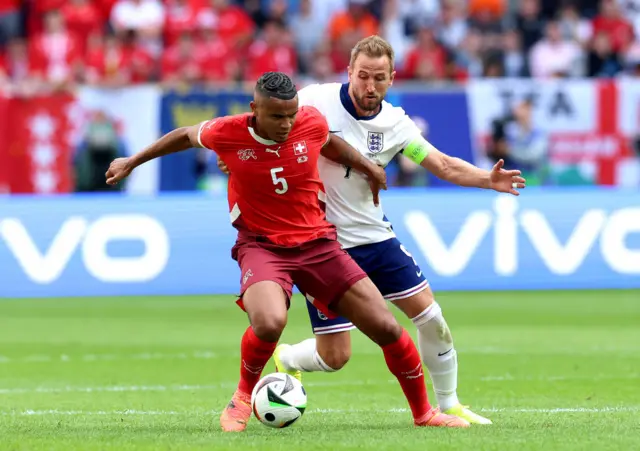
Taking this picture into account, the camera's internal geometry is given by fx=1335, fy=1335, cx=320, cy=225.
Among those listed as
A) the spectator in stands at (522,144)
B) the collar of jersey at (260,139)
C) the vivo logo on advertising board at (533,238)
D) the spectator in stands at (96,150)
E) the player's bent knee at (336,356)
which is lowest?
the vivo logo on advertising board at (533,238)

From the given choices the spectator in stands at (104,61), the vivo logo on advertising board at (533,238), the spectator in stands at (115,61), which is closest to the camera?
the vivo logo on advertising board at (533,238)

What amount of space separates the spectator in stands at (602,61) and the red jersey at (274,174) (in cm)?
1482

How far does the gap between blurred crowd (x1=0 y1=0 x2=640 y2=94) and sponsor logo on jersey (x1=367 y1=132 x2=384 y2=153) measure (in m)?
11.6

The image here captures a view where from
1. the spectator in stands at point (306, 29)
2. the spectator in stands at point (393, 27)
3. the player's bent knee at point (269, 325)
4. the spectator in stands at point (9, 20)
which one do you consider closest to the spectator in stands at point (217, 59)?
the spectator in stands at point (306, 29)

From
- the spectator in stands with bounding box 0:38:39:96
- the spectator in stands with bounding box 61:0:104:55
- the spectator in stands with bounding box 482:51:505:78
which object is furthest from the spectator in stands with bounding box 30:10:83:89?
the spectator in stands with bounding box 482:51:505:78

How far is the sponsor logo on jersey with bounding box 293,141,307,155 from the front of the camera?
24.9 feet

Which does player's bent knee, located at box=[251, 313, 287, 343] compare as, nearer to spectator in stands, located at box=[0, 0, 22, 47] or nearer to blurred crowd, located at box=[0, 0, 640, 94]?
blurred crowd, located at box=[0, 0, 640, 94]

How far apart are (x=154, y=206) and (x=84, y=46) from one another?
17.7 ft

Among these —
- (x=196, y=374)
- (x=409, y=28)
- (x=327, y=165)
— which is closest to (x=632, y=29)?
(x=409, y=28)

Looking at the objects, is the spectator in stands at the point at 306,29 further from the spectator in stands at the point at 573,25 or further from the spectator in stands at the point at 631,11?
the spectator in stands at the point at 631,11

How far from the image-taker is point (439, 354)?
8.02 m

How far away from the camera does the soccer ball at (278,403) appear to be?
7.43 m

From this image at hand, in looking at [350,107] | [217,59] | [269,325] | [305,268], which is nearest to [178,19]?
[217,59]

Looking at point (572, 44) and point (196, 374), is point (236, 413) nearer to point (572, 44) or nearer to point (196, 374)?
point (196, 374)
